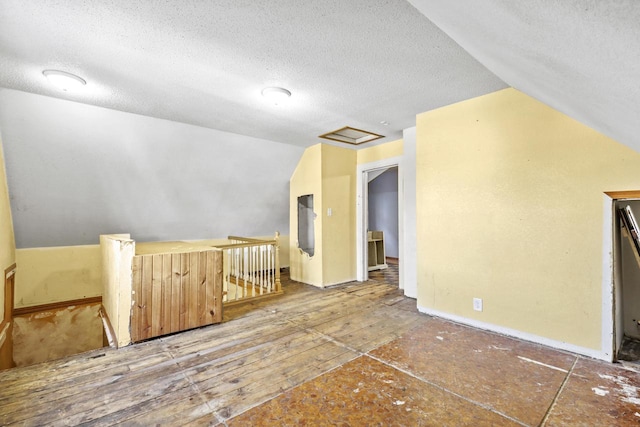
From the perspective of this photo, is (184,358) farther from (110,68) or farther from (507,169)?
(507,169)

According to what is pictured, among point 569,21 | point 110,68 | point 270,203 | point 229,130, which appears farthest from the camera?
point 270,203

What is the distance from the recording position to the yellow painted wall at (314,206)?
15.3 ft

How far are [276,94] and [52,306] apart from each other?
4194mm

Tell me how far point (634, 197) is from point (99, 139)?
515 cm

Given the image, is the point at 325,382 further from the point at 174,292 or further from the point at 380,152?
the point at 380,152

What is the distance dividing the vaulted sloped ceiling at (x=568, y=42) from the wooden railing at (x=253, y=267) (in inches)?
139

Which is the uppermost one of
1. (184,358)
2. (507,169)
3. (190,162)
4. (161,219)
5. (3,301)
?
(190,162)

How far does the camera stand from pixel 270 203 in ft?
18.2

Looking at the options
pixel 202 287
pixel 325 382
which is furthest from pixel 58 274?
pixel 325 382

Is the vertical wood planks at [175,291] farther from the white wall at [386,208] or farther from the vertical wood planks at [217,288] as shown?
the white wall at [386,208]

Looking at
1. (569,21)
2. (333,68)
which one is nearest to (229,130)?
(333,68)

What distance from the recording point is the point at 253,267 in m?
4.23

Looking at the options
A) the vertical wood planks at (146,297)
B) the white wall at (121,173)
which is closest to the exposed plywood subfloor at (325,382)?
the vertical wood planks at (146,297)

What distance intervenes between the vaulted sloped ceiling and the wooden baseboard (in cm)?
525
